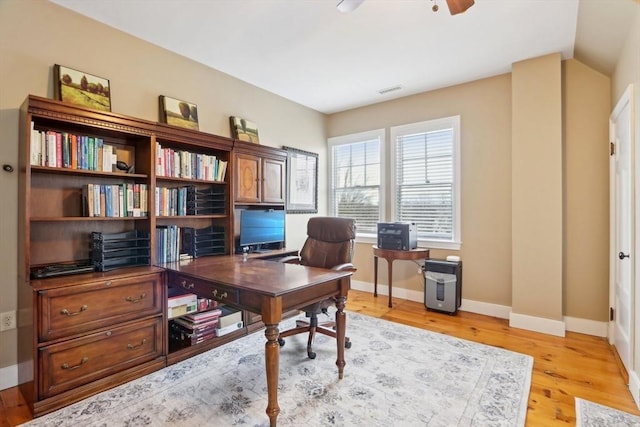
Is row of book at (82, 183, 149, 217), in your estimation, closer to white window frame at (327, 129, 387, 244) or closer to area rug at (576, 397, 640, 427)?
white window frame at (327, 129, 387, 244)

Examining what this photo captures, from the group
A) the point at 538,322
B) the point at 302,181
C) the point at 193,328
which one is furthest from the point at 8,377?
the point at 538,322

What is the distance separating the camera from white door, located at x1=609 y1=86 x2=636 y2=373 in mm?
2168

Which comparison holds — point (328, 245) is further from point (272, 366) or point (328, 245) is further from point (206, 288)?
point (272, 366)

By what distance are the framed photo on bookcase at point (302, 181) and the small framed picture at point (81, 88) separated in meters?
2.19

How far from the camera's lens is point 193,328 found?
2645 mm

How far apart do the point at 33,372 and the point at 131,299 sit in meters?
0.62

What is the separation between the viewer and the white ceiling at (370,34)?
235cm

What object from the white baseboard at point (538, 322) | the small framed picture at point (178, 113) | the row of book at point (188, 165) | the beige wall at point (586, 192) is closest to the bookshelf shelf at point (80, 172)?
the row of book at point (188, 165)

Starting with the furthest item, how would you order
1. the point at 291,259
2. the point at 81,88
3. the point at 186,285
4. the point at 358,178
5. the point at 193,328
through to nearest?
the point at 358,178
the point at 291,259
the point at 193,328
the point at 81,88
the point at 186,285

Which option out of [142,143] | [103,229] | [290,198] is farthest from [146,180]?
[290,198]

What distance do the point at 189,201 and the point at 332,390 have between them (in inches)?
80.2

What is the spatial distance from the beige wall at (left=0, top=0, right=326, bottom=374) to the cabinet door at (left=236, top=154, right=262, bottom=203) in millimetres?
503

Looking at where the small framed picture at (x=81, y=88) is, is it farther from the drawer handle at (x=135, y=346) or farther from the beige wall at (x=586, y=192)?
the beige wall at (x=586, y=192)

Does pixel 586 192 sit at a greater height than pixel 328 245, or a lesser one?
greater
